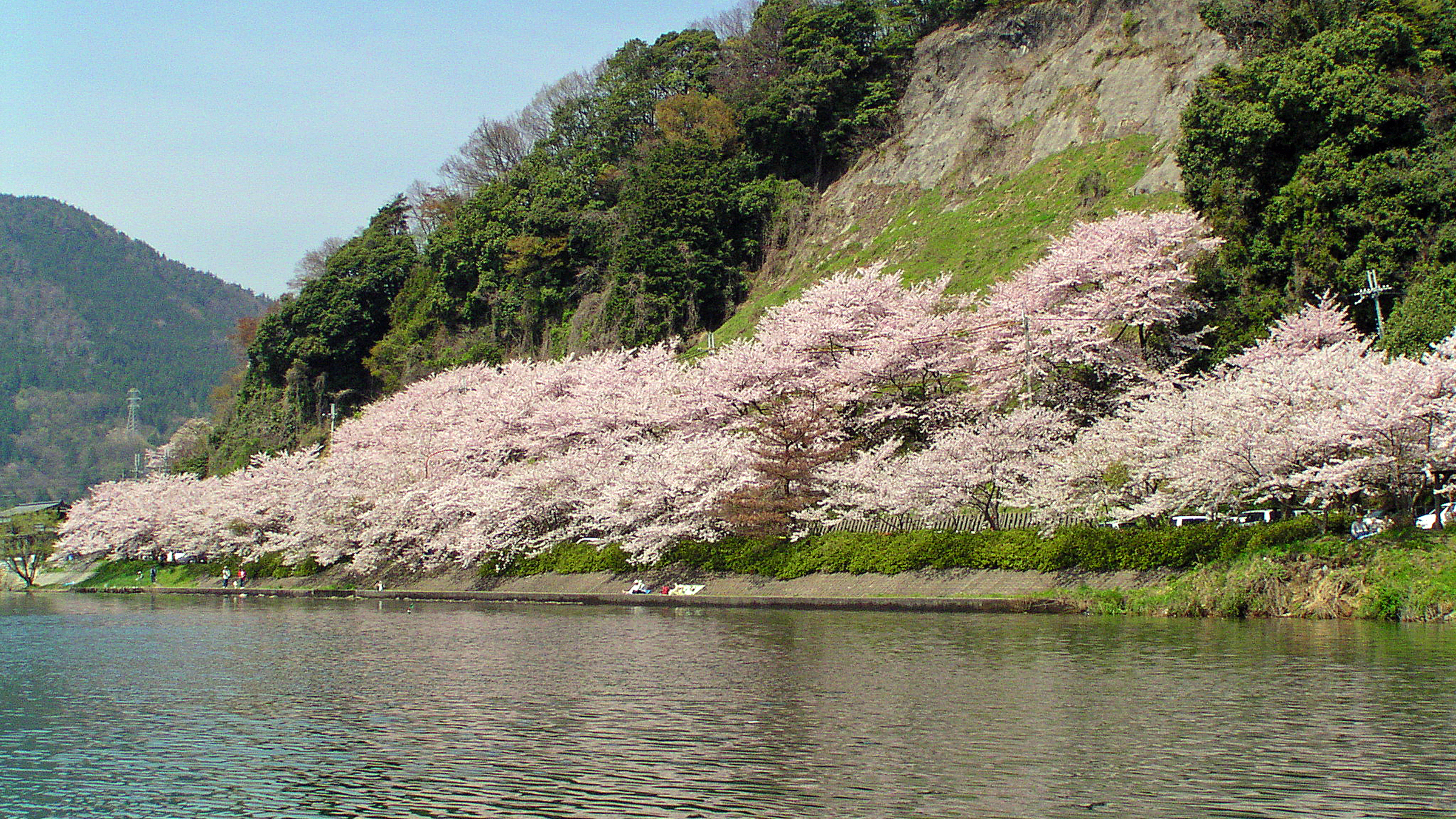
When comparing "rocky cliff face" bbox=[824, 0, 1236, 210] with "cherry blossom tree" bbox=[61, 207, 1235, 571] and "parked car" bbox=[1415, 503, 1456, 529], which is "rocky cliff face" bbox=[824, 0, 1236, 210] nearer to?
"cherry blossom tree" bbox=[61, 207, 1235, 571]

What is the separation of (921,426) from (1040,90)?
32.1m

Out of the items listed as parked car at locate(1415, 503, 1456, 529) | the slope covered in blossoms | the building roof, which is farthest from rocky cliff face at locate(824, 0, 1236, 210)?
the building roof

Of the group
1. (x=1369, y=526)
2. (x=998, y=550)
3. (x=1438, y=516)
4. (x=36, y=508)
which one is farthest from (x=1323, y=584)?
(x=36, y=508)

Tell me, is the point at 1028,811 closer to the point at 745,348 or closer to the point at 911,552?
the point at 911,552

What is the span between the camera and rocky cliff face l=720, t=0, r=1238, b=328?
184 feet

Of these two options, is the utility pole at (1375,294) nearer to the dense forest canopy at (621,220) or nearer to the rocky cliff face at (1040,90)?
the rocky cliff face at (1040,90)

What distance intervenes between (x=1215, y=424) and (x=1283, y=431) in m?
2.19

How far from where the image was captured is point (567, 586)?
44469 millimetres

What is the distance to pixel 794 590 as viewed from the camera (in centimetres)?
3688

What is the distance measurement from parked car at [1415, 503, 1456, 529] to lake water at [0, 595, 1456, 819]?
236 inches

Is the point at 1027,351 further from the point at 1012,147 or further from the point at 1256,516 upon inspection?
the point at 1012,147

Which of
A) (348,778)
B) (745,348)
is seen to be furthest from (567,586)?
(348,778)

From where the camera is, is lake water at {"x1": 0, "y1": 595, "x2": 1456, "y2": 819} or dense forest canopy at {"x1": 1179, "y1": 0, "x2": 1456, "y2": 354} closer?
lake water at {"x1": 0, "y1": 595, "x2": 1456, "y2": 819}

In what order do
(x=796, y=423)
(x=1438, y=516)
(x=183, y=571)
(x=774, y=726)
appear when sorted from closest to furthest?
Answer: (x=774, y=726), (x=1438, y=516), (x=796, y=423), (x=183, y=571)
